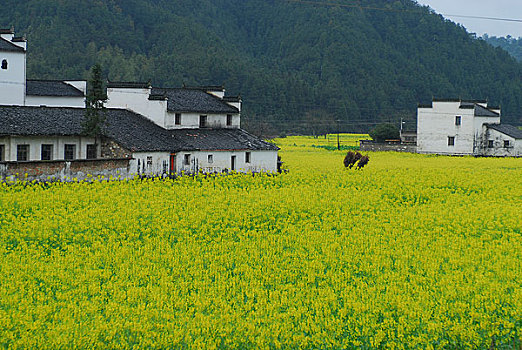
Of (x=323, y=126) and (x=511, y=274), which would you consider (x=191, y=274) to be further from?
(x=323, y=126)

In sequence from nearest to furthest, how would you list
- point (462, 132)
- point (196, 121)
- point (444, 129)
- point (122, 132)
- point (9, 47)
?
point (122, 132) → point (196, 121) → point (9, 47) → point (462, 132) → point (444, 129)

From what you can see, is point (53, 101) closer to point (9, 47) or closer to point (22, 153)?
point (9, 47)

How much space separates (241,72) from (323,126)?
18210mm

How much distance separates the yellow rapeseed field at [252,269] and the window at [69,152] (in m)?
5.32

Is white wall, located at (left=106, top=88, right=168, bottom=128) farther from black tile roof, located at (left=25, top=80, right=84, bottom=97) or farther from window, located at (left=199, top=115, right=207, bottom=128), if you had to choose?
black tile roof, located at (left=25, top=80, right=84, bottom=97)

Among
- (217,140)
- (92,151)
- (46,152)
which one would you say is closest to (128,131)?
(92,151)

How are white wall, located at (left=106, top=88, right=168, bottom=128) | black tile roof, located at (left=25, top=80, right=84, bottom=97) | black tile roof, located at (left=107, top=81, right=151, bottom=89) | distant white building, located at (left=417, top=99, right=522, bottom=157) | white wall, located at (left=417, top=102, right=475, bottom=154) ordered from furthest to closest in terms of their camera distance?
1. white wall, located at (left=417, top=102, right=475, bottom=154)
2. distant white building, located at (left=417, top=99, right=522, bottom=157)
3. black tile roof, located at (left=25, top=80, right=84, bottom=97)
4. black tile roof, located at (left=107, top=81, right=151, bottom=89)
5. white wall, located at (left=106, top=88, right=168, bottom=128)

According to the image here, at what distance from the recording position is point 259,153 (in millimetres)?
41156

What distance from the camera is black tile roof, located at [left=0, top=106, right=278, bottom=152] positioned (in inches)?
1228

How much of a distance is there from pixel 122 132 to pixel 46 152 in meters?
4.96

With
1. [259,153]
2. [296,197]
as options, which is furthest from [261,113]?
[296,197]

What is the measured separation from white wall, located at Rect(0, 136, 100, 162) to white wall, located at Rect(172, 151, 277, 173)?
5.70 metres

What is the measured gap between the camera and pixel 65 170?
28.3 m

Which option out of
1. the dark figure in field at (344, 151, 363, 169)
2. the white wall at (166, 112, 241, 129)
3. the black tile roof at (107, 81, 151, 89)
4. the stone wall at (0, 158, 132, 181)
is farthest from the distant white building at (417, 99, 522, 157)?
the stone wall at (0, 158, 132, 181)
